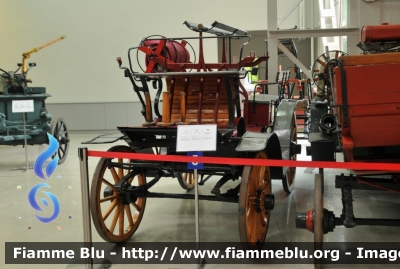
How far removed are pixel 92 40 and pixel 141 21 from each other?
1.45m

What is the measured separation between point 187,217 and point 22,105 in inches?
149

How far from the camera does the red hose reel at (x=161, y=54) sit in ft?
13.1

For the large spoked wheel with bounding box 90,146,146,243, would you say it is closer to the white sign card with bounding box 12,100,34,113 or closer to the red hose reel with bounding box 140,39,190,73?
the red hose reel with bounding box 140,39,190,73

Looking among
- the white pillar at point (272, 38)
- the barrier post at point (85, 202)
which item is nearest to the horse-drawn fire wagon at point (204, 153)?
the barrier post at point (85, 202)

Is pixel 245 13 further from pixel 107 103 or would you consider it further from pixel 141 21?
pixel 107 103

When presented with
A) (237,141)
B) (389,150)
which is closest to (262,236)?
(237,141)

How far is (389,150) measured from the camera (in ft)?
12.1

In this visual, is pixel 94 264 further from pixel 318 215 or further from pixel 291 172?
pixel 291 172

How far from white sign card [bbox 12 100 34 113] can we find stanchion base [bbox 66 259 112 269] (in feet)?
13.5

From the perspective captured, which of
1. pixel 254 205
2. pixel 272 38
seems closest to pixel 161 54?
pixel 254 205

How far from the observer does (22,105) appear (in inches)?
270

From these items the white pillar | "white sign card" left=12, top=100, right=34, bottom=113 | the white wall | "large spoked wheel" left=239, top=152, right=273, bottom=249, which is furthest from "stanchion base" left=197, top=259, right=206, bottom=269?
the white wall

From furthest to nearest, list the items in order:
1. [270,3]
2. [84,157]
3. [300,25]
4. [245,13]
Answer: [300,25] < [245,13] < [270,3] < [84,157]

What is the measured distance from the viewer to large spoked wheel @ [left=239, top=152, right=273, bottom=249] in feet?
9.97
